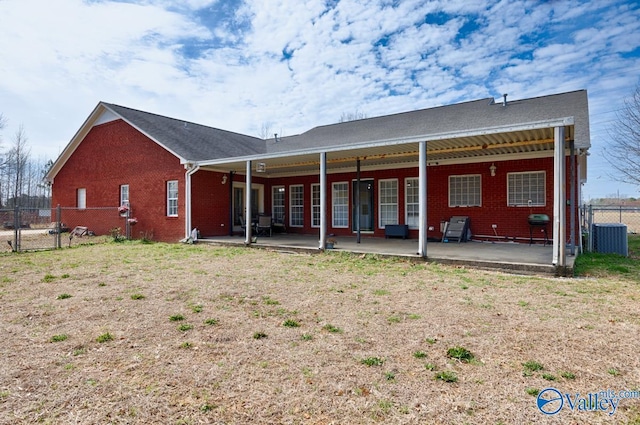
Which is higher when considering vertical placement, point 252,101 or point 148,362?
point 252,101

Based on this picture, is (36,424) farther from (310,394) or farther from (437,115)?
(437,115)

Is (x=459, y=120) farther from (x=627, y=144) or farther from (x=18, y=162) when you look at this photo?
(x=18, y=162)

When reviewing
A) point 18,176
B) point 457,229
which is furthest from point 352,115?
point 18,176

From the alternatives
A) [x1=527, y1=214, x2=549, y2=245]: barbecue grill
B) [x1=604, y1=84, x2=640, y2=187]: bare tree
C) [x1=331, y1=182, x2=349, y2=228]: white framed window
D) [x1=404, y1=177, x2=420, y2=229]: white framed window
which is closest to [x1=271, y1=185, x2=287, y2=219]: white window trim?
[x1=331, y1=182, x2=349, y2=228]: white framed window

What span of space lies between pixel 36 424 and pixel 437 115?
1436cm

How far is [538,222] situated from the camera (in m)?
10.1

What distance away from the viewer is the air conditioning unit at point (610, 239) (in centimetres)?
977

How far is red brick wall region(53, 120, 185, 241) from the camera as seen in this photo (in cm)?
1348

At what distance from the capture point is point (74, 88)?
15.3m

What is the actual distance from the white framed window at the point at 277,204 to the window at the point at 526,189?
29.3ft

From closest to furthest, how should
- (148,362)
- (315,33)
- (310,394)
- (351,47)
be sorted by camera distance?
1. (310,394)
2. (148,362)
3. (315,33)
4. (351,47)

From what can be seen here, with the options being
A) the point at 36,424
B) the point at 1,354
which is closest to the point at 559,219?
the point at 36,424

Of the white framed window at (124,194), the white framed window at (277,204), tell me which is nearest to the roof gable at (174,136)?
the white framed window at (277,204)

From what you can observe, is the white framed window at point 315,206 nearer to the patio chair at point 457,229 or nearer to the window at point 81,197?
the patio chair at point 457,229
